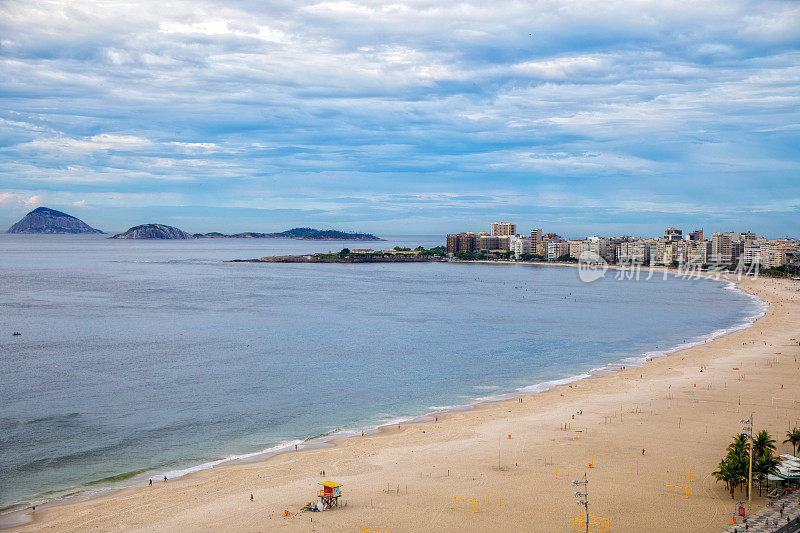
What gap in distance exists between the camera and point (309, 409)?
32.5 m

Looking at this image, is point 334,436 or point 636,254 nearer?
point 334,436

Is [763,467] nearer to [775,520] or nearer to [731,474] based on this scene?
[731,474]

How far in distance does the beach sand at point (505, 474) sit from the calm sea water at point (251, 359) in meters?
3.14

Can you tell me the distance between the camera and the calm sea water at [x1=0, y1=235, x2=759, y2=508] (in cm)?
2691

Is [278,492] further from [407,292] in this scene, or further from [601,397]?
[407,292]

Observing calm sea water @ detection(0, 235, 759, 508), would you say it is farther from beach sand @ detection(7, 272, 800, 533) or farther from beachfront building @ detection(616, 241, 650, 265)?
beachfront building @ detection(616, 241, 650, 265)

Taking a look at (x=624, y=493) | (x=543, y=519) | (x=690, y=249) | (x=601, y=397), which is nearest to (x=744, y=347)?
(x=601, y=397)

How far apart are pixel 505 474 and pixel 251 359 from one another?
25.8 m

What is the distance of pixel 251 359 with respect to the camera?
4406 centimetres

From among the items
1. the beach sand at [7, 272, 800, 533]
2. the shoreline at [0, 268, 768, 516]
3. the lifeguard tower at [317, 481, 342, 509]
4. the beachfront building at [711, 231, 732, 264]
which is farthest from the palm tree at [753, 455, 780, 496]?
the beachfront building at [711, 231, 732, 264]

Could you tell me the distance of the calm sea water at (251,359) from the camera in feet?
88.3
